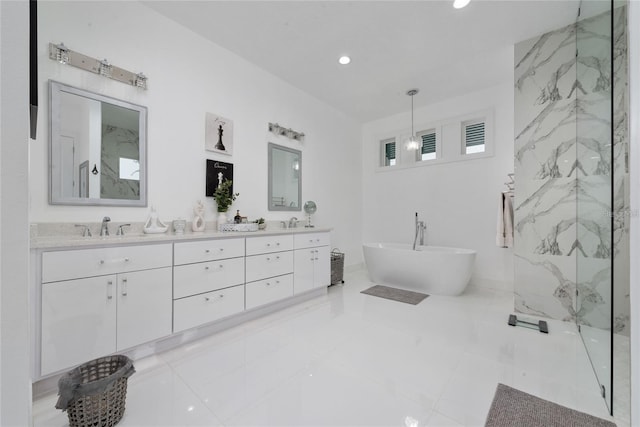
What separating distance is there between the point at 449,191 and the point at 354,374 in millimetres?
3298

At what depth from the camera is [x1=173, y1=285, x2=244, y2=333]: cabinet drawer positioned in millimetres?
2020

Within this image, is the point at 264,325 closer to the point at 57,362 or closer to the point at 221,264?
the point at 221,264

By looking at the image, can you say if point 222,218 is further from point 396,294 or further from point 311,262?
point 396,294

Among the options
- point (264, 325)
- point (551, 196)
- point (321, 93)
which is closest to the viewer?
point (264, 325)

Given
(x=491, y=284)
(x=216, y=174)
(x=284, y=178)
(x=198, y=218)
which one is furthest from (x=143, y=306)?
(x=491, y=284)

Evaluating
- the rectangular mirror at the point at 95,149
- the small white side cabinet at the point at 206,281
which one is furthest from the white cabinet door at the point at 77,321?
the rectangular mirror at the point at 95,149

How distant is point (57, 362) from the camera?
150 centimetres

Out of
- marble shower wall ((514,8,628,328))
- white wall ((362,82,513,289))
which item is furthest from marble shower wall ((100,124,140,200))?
white wall ((362,82,513,289))

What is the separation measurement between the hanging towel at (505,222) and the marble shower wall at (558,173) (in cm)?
32

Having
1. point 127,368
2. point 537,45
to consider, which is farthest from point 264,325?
point 537,45

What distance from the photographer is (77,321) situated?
61.5 inches

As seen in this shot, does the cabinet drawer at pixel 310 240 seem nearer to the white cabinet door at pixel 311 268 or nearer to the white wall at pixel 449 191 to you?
the white cabinet door at pixel 311 268

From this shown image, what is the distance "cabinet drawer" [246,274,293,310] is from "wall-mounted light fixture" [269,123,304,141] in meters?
1.91

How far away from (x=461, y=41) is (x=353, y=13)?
1253 millimetres
